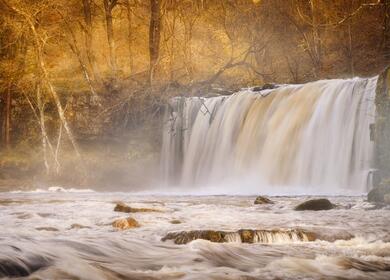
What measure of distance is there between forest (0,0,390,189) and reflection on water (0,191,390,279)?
10.9 metres

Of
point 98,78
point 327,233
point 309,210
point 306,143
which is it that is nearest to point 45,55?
point 98,78

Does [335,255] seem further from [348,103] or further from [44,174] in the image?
[44,174]

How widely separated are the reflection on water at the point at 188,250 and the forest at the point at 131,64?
10.9 meters

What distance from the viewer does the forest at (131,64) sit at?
19703mm

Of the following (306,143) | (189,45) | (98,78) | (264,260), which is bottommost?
(264,260)

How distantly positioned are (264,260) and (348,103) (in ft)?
33.7

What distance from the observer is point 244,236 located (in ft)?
20.9

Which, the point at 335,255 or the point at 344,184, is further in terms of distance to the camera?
the point at 344,184

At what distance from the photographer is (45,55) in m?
23.1

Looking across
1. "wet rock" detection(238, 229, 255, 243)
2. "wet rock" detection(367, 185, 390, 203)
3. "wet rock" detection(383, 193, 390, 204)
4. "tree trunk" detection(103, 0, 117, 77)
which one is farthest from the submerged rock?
"tree trunk" detection(103, 0, 117, 77)

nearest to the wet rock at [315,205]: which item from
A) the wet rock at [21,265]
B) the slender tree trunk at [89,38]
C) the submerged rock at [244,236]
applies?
the submerged rock at [244,236]

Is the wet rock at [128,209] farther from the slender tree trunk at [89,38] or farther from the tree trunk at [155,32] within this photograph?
the slender tree trunk at [89,38]

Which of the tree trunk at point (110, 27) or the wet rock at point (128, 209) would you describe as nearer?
the wet rock at point (128, 209)

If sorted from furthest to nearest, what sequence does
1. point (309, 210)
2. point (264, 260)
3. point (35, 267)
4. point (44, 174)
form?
1. point (44, 174)
2. point (309, 210)
3. point (264, 260)
4. point (35, 267)
